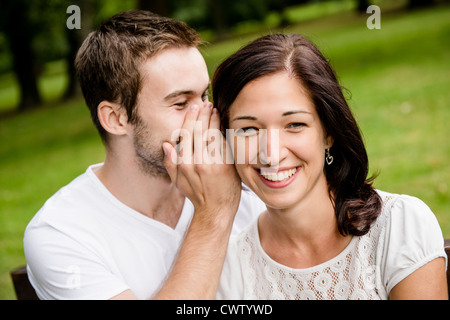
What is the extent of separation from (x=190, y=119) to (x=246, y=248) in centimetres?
76

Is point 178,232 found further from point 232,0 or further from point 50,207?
point 232,0

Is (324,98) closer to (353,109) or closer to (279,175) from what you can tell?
(279,175)

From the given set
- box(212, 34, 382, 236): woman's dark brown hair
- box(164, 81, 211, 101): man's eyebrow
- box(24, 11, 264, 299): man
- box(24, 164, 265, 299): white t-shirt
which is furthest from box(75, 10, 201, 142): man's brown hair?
box(212, 34, 382, 236): woman's dark brown hair

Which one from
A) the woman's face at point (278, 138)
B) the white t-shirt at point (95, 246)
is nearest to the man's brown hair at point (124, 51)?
the white t-shirt at point (95, 246)

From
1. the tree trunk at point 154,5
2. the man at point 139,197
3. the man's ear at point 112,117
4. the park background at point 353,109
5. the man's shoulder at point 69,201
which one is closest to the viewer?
the man at point 139,197

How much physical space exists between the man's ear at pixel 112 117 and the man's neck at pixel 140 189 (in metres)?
0.18

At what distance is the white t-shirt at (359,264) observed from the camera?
7.73ft

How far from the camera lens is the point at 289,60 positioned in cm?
251

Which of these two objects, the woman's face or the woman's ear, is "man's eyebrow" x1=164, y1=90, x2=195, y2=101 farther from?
the woman's ear

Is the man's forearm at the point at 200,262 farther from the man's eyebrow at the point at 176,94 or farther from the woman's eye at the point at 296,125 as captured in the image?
the man's eyebrow at the point at 176,94

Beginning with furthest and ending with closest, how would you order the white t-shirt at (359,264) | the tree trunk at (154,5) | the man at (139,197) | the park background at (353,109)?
the tree trunk at (154,5) < the park background at (353,109) < the man at (139,197) < the white t-shirt at (359,264)

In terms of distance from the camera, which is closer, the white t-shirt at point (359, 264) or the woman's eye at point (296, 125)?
the white t-shirt at point (359, 264)

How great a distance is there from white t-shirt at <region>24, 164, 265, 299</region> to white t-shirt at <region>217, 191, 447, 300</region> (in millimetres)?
408
